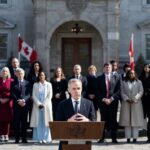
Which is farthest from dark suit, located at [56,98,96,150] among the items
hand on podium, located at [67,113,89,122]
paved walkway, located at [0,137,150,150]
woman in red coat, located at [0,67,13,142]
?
woman in red coat, located at [0,67,13,142]

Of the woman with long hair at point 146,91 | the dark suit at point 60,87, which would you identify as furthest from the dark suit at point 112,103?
the dark suit at point 60,87

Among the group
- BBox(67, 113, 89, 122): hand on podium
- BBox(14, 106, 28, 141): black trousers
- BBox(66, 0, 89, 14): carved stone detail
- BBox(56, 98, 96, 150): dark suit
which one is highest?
BBox(66, 0, 89, 14): carved stone detail

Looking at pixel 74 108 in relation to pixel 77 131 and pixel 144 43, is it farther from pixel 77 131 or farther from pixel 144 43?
pixel 144 43

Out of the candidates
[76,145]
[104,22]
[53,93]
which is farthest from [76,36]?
[76,145]

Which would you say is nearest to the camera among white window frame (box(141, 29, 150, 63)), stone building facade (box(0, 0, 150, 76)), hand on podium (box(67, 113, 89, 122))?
hand on podium (box(67, 113, 89, 122))

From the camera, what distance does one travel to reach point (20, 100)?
43.6 ft

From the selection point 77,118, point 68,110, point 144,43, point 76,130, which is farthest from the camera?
point 144,43

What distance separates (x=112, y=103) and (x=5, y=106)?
109 inches

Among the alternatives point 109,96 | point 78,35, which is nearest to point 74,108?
point 109,96

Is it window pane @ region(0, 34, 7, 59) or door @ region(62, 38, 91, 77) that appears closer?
door @ region(62, 38, 91, 77)

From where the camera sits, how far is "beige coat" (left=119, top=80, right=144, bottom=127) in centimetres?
1348

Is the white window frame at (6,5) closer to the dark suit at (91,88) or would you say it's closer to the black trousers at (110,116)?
the dark suit at (91,88)

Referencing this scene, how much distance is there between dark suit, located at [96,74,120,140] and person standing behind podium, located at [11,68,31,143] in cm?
182

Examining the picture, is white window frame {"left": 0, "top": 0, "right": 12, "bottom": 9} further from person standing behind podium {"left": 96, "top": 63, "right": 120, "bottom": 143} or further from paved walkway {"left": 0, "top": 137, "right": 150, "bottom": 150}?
paved walkway {"left": 0, "top": 137, "right": 150, "bottom": 150}
